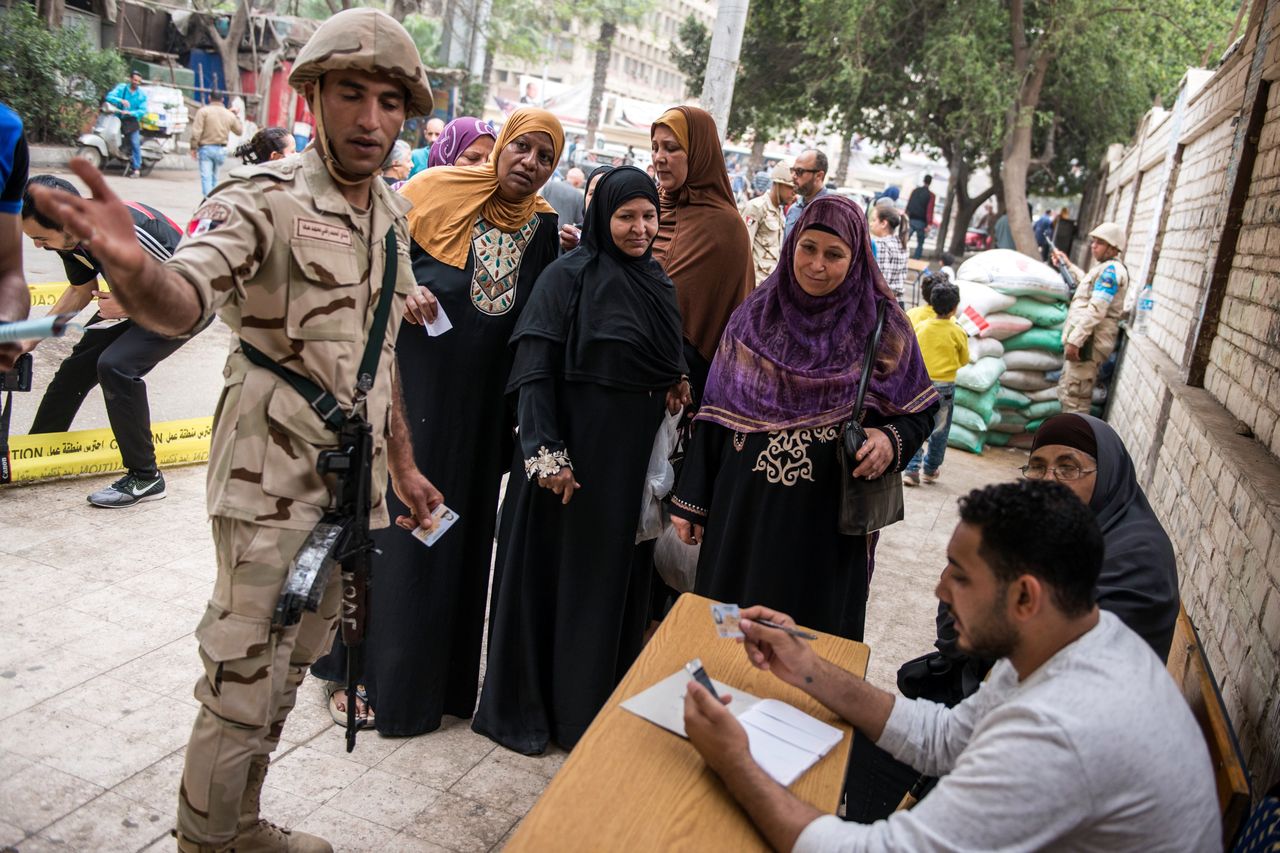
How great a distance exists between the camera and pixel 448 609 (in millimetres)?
3373

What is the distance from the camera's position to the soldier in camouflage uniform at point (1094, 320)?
8484 millimetres

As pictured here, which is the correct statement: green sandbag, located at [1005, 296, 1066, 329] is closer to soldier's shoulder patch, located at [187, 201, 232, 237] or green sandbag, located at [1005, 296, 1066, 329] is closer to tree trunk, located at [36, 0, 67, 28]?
soldier's shoulder patch, located at [187, 201, 232, 237]

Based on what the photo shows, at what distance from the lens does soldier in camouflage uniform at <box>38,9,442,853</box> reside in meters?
2.05

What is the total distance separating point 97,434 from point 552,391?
10.4 ft

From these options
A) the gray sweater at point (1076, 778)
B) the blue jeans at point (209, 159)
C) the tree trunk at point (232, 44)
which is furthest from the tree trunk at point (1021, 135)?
the tree trunk at point (232, 44)

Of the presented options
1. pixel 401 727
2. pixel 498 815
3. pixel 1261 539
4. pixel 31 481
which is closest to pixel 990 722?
pixel 498 815

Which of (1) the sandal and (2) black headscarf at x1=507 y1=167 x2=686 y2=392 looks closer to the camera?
(2) black headscarf at x1=507 y1=167 x2=686 y2=392

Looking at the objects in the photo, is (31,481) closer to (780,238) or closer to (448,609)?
(448,609)

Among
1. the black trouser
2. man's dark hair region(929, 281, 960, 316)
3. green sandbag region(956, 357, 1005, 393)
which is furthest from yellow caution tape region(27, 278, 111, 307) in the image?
green sandbag region(956, 357, 1005, 393)

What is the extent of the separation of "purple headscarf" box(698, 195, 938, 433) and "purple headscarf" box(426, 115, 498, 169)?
2.08 metres

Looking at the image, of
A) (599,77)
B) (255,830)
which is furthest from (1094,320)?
(599,77)

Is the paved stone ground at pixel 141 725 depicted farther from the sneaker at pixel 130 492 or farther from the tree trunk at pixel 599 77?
the tree trunk at pixel 599 77

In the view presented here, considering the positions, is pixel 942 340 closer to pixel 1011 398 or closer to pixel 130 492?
pixel 1011 398

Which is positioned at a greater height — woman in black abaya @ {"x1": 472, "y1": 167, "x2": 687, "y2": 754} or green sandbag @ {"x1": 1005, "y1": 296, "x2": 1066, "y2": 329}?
green sandbag @ {"x1": 1005, "y1": 296, "x2": 1066, "y2": 329}
